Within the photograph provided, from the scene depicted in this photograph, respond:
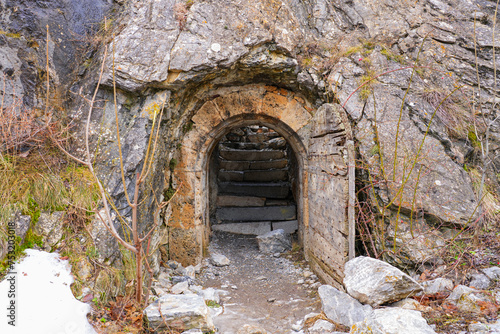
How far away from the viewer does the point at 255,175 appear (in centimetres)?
848

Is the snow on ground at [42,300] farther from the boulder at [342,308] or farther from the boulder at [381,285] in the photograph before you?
the boulder at [381,285]

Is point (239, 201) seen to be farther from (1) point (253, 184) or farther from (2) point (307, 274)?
(2) point (307, 274)

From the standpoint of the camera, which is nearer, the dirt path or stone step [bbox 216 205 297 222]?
the dirt path

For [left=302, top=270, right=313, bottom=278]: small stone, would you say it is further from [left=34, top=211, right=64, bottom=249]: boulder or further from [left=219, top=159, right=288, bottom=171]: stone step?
[left=219, top=159, right=288, bottom=171]: stone step

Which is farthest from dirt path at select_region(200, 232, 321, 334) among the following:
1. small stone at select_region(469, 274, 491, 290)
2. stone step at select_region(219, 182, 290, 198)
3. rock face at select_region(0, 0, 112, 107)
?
rock face at select_region(0, 0, 112, 107)

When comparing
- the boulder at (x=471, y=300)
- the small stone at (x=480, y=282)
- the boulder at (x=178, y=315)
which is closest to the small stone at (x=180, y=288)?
the boulder at (x=178, y=315)

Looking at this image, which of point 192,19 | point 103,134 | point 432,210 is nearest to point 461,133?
point 432,210

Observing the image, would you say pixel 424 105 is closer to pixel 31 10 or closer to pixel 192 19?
pixel 192 19

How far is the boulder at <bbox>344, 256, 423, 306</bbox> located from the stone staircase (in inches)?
162

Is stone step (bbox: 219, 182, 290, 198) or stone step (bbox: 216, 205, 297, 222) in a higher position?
stone step (bbox: 219, 182, 290, 198)

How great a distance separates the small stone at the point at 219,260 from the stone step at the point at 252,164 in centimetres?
344

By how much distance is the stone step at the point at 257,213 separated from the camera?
7.51m

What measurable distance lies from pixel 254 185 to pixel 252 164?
690 mm

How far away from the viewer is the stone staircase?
291 inches
